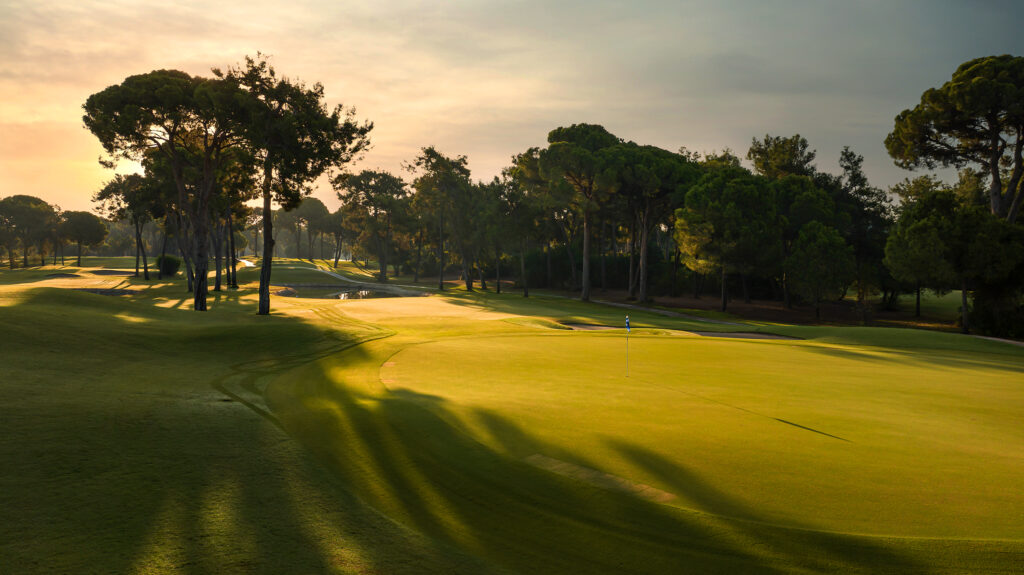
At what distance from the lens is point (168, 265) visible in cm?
7169

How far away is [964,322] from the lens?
1425 inches

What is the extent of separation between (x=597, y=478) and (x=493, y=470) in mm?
1272

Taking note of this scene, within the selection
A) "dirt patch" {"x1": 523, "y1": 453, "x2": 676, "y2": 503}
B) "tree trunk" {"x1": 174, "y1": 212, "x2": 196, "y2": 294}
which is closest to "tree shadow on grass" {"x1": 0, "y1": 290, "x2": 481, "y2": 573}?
"dirt patch" {"x1": 523, "y1": 453, "x2": 676, "y2": 503}

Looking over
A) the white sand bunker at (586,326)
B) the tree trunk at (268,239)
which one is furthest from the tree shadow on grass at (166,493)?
the tree trunk at (268,239)

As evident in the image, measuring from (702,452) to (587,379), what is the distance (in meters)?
5.45

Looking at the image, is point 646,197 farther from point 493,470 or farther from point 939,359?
point 493,470

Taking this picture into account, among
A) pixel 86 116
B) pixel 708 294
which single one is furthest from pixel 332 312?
pixel 708 294

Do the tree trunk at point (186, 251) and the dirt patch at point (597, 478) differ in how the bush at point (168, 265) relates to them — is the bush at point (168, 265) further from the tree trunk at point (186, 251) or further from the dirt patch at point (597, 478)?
the dirt patch at point (597, 478)

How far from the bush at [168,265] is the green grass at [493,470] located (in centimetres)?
6803

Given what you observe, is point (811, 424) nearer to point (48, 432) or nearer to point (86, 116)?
point (48, 432)

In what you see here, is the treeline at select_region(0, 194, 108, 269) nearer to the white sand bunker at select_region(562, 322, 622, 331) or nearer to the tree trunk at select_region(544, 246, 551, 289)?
the tree trunk at select_region(544, 246, 551, 289)

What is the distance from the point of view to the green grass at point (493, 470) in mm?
4199

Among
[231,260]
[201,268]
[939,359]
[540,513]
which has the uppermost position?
[231,260]

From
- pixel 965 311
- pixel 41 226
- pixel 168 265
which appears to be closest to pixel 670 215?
pixel 965 311
